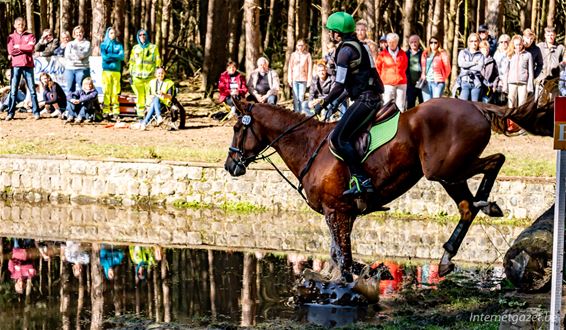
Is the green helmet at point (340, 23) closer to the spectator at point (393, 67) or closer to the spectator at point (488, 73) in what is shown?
the spectator at point (393, 67)

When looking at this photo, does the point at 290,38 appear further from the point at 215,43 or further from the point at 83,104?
the point at 83,104

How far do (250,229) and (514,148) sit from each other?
6.35 metres

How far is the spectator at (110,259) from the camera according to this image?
13.9 m

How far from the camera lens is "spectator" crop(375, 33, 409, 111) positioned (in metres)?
22.6

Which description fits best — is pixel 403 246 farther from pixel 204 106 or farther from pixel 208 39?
pixel 208 39

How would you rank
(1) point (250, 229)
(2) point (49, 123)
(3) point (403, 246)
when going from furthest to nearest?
(2) point (49, 123)
(1) point (250, 229)
(3) point (403, 246)

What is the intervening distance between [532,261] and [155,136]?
1327 centimetres

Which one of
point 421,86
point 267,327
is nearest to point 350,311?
point 267,327

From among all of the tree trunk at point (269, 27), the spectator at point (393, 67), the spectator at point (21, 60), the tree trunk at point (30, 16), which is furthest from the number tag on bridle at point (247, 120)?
the tree trunk at point (269, 27)

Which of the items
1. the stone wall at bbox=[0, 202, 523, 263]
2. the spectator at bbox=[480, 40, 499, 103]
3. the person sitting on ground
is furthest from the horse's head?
the person sitting on ground

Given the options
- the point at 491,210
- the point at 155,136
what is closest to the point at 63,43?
the point at 155,136

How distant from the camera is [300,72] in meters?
24.3

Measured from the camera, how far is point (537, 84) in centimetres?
2175

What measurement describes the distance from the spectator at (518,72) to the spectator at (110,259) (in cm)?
951
